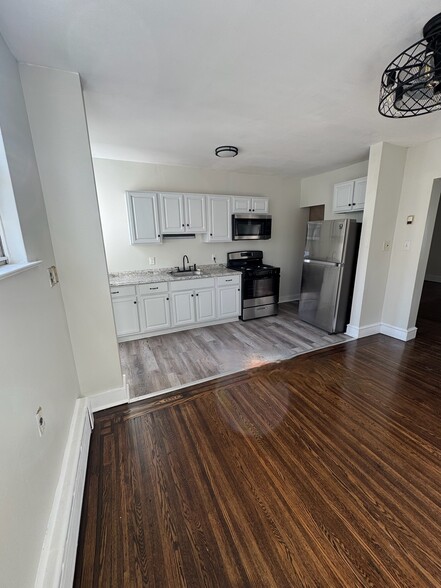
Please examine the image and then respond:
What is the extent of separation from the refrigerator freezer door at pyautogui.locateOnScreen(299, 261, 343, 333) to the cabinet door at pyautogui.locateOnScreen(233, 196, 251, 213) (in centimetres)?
139

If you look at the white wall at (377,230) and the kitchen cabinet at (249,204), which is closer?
the white wall at (377,230)

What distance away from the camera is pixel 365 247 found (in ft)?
10.5

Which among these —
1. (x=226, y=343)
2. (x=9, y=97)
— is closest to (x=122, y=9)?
(x=9, y=97)

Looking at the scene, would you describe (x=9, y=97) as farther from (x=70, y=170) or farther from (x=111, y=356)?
(x=111, y=356)

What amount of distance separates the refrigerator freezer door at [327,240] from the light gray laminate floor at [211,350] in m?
1.15

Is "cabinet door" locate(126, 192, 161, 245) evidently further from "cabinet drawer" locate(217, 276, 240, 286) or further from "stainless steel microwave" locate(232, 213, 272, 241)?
"stainless steel microwave" locate(232, 213, 272, 241)

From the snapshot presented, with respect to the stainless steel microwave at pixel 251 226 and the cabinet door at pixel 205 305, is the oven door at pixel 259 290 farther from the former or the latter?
the stainless steel microwave at pixel 251 226

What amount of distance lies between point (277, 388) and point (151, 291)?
213 centimetres

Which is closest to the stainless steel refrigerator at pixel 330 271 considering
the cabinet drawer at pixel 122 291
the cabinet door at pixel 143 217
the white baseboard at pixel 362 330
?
the white baseboard at pixel 362 330

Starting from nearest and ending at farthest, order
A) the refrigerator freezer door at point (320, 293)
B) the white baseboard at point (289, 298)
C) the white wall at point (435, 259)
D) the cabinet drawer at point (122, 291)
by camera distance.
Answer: the cabinet drawer at point (122, 291)
the refrigerator freezer door at point (320, 293)
the white baseboard at point (289, 298)
the white wall at point (435, 259)

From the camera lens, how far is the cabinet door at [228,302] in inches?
157

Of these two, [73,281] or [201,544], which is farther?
[73,281]

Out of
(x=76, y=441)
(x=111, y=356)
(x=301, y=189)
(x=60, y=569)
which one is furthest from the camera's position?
(x=301, y=189)

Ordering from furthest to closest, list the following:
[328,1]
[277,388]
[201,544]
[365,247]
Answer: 1. [365,247]
2. [277,388]
3. [201,544]
4. [328,1]
